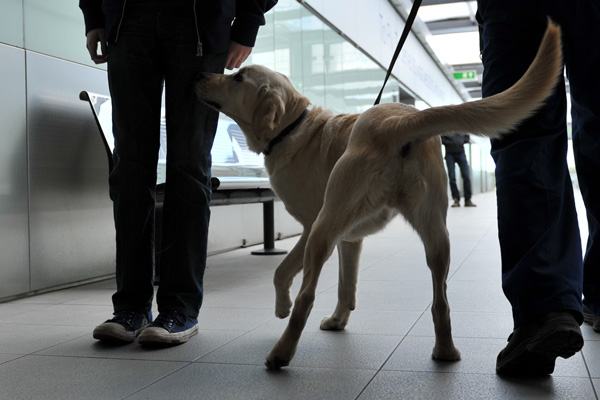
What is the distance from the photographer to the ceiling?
1460 centimetres

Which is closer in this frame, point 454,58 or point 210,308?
point 210,308

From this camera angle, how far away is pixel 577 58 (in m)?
2.02

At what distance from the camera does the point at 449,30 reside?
55.9 ft

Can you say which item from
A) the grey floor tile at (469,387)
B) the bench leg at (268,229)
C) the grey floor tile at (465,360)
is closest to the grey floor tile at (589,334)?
the grey floor tile at (465,360)

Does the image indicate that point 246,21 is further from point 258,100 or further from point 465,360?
point 465,360

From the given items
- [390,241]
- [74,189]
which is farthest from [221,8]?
[390,241]

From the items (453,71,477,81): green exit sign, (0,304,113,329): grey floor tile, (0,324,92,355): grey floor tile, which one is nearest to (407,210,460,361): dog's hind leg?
(0,324,92,355): grey floor tile

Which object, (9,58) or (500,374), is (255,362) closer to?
(500,374)

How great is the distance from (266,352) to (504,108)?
3.71 ft

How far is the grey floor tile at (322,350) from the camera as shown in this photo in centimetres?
211

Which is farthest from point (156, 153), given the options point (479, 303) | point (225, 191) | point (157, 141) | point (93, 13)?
point (225, 191)

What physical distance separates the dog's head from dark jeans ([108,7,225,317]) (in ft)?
0.43

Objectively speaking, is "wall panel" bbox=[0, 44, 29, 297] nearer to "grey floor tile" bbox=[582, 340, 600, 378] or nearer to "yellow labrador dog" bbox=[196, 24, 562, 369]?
"yellow labrador dog" bbox=[196, 24, 562, 369]

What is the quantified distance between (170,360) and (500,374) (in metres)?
1.05
